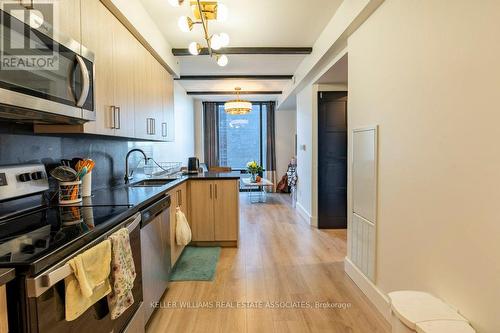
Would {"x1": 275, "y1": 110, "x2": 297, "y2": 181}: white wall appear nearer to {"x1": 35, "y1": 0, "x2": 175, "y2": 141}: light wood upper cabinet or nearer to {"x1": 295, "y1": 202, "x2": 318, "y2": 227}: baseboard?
{"x1": 295, "y1": 202, "x2": 318, "y2": 227}: baseboard

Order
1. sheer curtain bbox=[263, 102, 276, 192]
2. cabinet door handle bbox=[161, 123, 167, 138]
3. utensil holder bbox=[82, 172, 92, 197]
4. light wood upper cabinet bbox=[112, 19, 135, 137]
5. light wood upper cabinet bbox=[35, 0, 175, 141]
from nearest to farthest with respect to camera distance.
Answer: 1. light wood upper cabinet bbox=[35, 0, 175, 141]
2. utensil holder bbox=[82, 172, 92, 197]
3. light wood upper cabinet bbox=[112, 19, 135, 137]
4. cabinet door handle bbox=[161, 123, 167, 138]
5. sheer curtain bbox=[263, 102, 276, 192]

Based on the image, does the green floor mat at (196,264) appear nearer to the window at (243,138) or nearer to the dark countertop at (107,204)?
the dark countertop at (107,204)

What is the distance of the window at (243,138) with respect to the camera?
26.9ft

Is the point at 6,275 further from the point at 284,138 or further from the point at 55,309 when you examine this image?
the point at 284,138

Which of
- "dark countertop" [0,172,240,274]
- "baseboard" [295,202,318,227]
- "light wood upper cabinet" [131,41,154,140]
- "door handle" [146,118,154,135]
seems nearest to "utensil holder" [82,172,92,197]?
"dark countertop" [0,172,240,274]

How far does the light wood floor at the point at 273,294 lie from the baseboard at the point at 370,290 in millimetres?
47

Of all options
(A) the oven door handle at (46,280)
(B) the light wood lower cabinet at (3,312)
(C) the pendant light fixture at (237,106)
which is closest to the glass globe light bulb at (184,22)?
(A) the oven door handle at (46,280)

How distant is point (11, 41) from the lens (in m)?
1.06

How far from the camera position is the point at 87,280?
3.49 ft

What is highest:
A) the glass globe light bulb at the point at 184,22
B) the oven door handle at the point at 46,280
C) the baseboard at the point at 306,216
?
the glass globe light bulb at the point at 184,22

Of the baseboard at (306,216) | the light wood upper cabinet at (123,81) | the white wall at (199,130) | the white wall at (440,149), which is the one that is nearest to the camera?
the white wall at (440,149)

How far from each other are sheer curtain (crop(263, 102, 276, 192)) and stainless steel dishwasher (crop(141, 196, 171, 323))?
583cm

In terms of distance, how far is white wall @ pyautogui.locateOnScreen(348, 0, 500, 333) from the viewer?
1.21m

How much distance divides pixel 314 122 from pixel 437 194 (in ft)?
9.77
